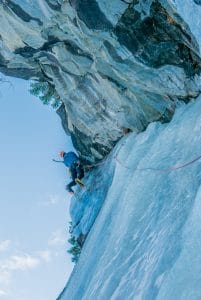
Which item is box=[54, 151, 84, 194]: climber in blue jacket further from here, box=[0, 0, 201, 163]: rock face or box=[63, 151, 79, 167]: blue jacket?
box=[0, 0, 201, 163]: rock face

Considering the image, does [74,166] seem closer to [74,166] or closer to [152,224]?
[74,166]

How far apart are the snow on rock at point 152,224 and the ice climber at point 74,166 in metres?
3.17

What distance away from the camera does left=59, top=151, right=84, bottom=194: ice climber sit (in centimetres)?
1518

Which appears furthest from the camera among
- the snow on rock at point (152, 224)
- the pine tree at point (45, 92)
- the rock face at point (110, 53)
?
Result: the pine tree at point (45, 92)

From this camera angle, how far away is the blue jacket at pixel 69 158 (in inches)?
598

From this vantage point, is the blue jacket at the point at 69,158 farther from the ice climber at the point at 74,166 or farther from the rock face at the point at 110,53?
the rock face at the point at 110,53

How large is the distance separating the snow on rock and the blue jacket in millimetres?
3214

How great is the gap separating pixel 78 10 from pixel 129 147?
15.6ft

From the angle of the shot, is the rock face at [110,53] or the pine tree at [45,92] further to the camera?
the pine tree at [45,92]

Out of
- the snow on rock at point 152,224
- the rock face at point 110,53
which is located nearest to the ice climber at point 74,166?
the rock face at point 110,53

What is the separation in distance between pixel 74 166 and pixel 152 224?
7882 mm

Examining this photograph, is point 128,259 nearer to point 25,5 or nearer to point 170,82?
point 170,82

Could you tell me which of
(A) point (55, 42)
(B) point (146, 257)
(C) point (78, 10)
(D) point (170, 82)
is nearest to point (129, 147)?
(D) point (170, 82)

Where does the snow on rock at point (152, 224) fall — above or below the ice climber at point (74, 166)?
above
